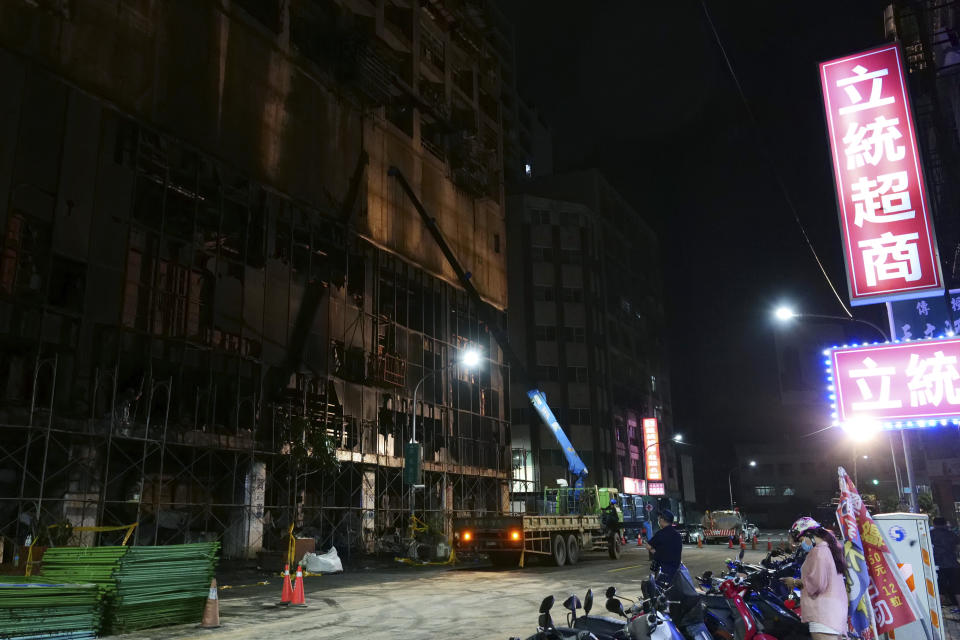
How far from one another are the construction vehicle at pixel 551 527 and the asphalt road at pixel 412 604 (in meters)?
0.81

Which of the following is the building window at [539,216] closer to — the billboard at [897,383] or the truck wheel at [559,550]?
the truck wheel at [559,550]

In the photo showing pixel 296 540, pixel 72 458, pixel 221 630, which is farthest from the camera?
pixel 296 540

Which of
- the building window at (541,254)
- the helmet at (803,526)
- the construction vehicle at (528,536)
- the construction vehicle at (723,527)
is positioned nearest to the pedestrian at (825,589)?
the helmet at (803,526)

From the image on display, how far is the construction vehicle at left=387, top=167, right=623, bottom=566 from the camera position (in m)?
24.0

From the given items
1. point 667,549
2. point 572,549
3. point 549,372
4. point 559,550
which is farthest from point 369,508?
point 549,372

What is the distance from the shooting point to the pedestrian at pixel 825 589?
6930 mm

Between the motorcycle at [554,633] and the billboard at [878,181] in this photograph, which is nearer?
the motorcycle at [554,633]

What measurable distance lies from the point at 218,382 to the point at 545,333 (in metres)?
44.5

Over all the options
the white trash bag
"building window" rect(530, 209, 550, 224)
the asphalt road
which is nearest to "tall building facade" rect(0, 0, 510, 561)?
the white trash bag

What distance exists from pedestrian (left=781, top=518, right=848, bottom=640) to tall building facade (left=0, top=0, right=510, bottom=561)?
1970 centimetres

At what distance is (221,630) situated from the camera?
11.9m

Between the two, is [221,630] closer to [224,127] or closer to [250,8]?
[224,127]

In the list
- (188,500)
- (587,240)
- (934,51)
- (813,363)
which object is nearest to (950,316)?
(934,51)

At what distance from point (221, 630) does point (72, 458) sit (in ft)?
39.8
